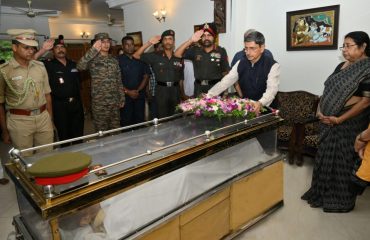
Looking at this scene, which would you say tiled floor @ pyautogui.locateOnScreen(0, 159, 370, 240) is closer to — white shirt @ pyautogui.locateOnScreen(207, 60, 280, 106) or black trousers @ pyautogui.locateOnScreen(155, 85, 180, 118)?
white shirt @ pyautogui.locateOnScreen(207, 60, 280, 106)

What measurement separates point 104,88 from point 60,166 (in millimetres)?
2775

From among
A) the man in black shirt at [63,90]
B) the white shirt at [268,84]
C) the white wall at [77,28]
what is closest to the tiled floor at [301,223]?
the white shirt at [268,84]

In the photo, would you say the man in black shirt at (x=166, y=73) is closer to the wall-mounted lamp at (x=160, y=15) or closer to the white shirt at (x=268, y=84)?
the white shirt at (x=268, y=84)

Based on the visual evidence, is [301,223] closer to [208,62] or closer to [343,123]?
[343,123]

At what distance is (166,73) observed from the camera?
4.36 meters

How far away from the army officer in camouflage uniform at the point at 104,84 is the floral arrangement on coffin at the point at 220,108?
6.00ft

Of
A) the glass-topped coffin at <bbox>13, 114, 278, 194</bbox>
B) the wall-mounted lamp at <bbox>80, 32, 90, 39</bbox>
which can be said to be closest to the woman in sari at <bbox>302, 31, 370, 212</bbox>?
the glass-topped coffin at <bbox>13, 114, 278, 194</bbox>

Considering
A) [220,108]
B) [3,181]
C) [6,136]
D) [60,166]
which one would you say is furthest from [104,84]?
[60,166]

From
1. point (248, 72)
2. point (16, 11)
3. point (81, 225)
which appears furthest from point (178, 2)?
point (16, 11)

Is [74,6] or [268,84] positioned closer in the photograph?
[268,84]

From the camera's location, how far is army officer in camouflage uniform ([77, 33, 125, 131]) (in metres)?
3.87

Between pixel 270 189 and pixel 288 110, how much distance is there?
212 cm

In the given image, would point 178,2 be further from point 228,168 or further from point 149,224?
point 149,224

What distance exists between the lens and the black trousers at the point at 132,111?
4.60 metres
